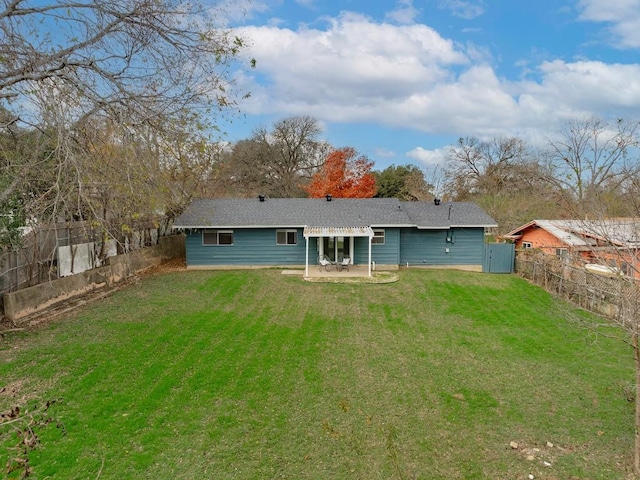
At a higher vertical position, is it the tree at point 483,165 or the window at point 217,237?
the tree at point 483,165

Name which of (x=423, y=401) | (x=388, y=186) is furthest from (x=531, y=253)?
(x=388, y=186)

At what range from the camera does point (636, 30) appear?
32.7 ft

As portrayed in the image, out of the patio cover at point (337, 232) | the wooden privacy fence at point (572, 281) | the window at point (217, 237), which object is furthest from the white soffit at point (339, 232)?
the wooden privacy fence at point (572, 281)

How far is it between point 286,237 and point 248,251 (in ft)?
6.36

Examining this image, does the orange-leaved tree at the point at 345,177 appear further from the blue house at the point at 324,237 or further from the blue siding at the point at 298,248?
the blue siding at the point at 298,248

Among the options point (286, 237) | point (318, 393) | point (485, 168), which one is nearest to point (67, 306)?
point (318, 393)

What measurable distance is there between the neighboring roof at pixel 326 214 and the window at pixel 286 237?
0.48 metres

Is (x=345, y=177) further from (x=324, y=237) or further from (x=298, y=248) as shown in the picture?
(x=298, y=248)

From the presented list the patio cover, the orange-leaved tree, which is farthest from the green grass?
the orange-leaved tree

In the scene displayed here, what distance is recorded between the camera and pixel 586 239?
5.90 m

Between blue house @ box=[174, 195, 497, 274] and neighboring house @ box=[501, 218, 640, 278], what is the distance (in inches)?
140

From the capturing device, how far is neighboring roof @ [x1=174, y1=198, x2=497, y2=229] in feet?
59.3

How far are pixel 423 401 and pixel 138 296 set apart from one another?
10.1 m

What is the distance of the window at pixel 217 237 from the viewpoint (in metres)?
18.2
